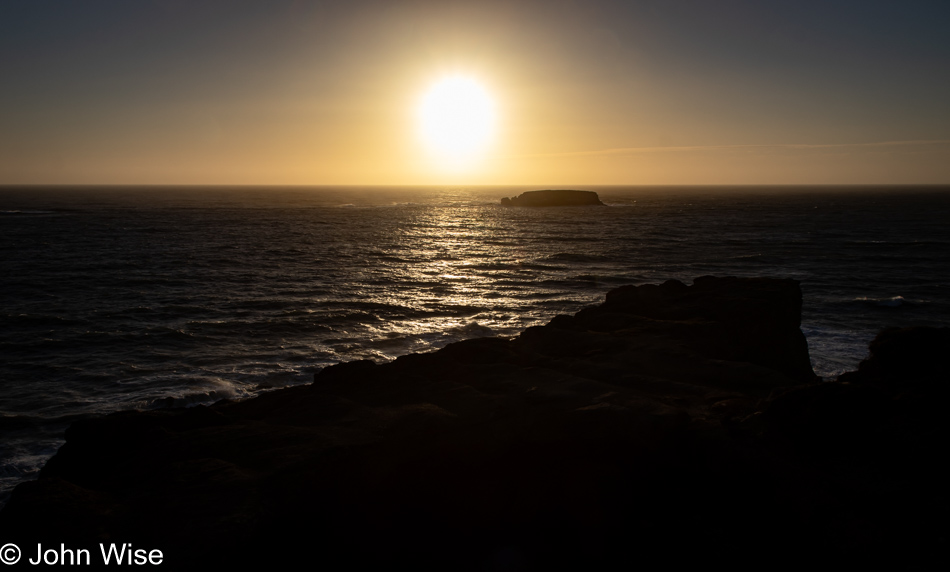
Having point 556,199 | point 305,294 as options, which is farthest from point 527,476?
point 556,199

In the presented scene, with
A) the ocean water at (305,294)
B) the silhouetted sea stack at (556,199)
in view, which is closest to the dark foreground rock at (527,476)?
the ocean water at (305,294)

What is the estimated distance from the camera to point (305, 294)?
3195 centimetres

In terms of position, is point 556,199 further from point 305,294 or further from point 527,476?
point 527,476

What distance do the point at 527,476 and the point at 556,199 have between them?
134167 millimetres

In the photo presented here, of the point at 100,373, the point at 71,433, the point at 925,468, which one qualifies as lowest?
the point at 100,373

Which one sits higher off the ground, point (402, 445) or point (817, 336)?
point (402, 445)

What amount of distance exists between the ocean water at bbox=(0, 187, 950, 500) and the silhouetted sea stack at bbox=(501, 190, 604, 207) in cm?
6981

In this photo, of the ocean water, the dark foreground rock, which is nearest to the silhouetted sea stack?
the ocean water

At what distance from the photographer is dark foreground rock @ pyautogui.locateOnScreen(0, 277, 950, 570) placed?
20.5 feet

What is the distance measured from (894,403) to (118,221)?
9353cm

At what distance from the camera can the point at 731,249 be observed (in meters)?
53.9

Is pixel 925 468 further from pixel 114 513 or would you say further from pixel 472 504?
pixel 114 513

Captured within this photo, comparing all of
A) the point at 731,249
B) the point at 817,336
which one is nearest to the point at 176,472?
the point at 817,336

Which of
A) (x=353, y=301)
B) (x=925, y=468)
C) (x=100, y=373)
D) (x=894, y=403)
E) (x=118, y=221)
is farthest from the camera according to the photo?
(x=118, y=221)
